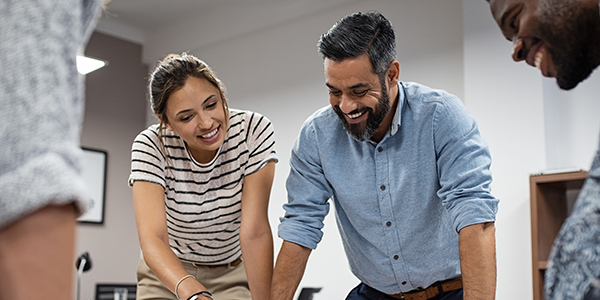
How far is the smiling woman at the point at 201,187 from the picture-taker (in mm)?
1826

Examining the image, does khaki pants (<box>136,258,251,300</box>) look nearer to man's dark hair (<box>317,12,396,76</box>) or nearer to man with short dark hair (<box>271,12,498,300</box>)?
man with short dark hair (<box>271,12,498,300</box>)

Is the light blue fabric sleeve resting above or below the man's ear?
below

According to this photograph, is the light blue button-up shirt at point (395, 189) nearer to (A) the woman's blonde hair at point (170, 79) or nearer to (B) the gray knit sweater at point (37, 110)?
(A) the woman's blonde hair at point (170, 79)

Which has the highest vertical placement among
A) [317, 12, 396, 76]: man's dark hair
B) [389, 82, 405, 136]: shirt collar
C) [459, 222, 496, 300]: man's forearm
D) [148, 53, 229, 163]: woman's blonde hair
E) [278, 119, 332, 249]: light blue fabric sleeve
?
[317, 12, 396, 76]: man's dark hair

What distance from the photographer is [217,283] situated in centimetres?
198

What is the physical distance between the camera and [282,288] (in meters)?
1.77

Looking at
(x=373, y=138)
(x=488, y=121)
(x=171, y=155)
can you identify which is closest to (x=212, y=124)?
(x=171, y=155)

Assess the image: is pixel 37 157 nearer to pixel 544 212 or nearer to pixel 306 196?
pixel 306 196

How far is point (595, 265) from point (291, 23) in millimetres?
4471

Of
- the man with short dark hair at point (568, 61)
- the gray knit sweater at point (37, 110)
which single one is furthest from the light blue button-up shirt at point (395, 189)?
the gray knit sweater at point (37, 110)

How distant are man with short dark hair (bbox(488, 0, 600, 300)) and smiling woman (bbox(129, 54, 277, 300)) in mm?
1047

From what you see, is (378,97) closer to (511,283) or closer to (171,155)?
(171,155)

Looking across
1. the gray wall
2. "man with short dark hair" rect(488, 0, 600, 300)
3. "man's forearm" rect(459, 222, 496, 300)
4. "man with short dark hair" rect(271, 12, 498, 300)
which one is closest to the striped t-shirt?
"man with short dark hair" rect(271, 12, 498, 300)

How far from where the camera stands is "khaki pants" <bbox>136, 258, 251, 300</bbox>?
1965 mm
